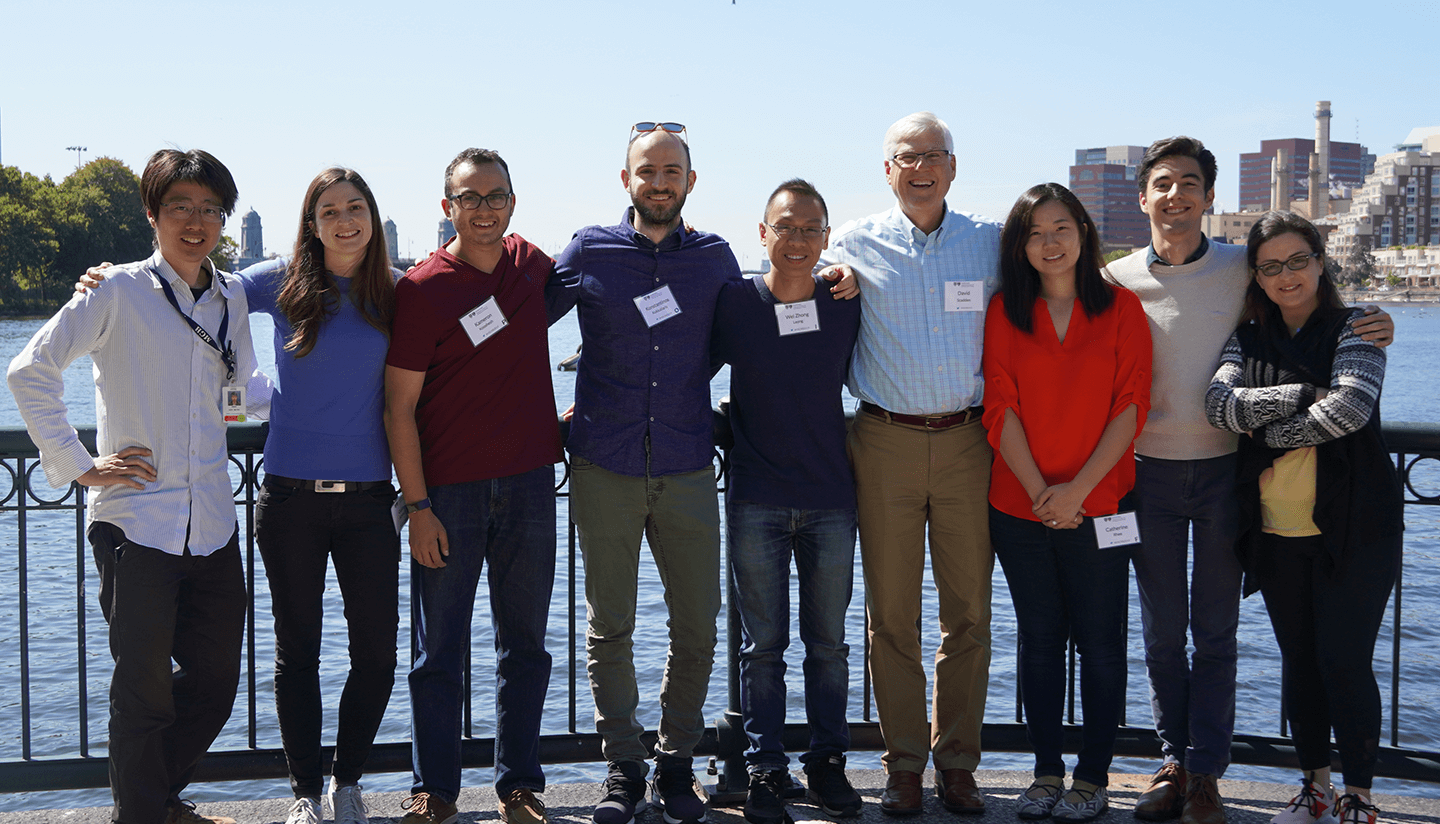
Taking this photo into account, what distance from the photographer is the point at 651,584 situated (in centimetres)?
1500

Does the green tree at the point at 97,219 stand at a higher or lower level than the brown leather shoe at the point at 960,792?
higher

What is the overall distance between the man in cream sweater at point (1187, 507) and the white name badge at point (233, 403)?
3.11 m

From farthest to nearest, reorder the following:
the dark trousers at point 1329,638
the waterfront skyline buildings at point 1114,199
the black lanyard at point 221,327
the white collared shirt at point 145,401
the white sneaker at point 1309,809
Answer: the waterfront skyline buildings at point 1114,199, the white sneaker at point 1309,809, the dark trousers at point 1329,638, the black lanyard at point 221,327, the white collared shirt at point 145,401

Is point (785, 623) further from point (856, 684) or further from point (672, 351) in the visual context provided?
point (856, 684)

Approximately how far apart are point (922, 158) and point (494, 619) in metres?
2.29

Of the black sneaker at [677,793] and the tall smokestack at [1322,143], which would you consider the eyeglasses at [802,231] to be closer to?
the black sneaker at [677,793]

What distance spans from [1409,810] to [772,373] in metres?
2.78

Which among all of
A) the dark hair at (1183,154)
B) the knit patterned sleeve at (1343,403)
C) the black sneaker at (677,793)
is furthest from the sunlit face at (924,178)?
the black sneaker at (677,793)

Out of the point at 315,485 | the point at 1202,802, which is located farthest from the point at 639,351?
the point at 1202,802

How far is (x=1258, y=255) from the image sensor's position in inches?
146

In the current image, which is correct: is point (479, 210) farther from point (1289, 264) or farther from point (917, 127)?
point (1289, 264)

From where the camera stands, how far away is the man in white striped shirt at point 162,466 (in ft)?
10.6

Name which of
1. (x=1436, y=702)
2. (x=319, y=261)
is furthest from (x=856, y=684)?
(x=319, y=261)

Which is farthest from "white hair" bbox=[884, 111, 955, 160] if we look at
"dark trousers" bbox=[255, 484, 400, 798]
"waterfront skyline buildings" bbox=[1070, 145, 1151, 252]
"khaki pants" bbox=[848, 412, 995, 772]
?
"waterfront skyline buildings" bbox=[1070, 145, 1151, 252]
